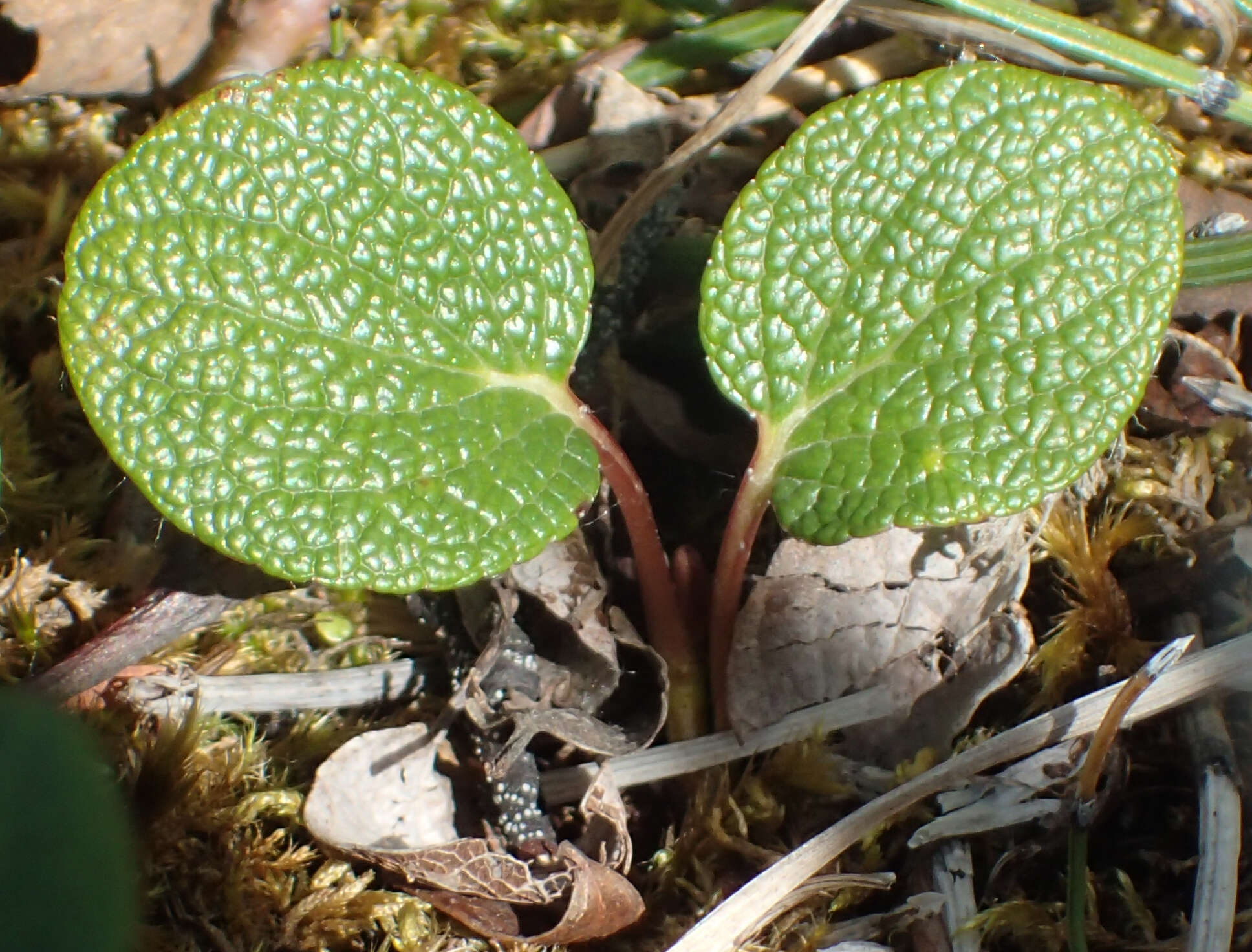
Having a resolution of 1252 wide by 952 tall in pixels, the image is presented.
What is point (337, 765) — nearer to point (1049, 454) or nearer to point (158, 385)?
point (158, 385)

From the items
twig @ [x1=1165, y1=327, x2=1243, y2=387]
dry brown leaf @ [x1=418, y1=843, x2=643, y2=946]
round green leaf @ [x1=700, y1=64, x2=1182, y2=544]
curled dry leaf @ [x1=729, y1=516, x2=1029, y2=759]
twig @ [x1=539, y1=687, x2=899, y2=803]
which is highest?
round green leaf @ [x1=700, y1=64, x2=1182, y2=544]

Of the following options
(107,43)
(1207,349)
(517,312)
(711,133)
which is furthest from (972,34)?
(107,43)

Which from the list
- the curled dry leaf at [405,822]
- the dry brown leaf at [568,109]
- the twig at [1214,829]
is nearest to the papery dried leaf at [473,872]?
the curled dry leaf at [405,822]

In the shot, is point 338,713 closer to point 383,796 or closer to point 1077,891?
point 383,796

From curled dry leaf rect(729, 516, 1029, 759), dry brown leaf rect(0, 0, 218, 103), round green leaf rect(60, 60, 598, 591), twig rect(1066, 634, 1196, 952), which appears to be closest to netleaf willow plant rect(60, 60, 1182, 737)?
round green leaf rect(60, 60, 598, 591)

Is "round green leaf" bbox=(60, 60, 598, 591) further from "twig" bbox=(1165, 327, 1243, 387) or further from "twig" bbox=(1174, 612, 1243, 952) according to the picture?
"twig" bbox=(1165, 327, 1243, 387)

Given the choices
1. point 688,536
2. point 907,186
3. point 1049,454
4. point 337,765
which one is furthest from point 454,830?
point 907,186

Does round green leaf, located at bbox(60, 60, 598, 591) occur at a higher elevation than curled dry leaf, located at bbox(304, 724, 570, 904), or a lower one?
higher
